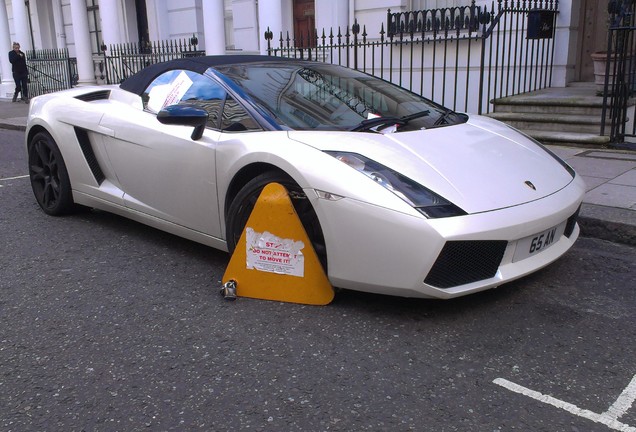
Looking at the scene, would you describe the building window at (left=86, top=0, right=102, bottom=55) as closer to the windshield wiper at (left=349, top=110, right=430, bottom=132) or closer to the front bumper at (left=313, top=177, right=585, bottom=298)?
the windshield wiper at (left=349, top=110, right=430, bottom=132)

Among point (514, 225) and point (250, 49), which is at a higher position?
point (250, 49)

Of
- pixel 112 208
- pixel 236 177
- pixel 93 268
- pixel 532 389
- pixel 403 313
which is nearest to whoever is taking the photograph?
pixel 532 389

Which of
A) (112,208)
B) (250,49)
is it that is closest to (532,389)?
(112,208)

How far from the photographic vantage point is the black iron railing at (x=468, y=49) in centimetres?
904

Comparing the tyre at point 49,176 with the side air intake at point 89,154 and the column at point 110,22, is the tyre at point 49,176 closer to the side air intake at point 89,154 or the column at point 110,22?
the side air intake at point 89,154

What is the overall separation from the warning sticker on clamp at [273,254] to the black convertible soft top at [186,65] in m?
1.38

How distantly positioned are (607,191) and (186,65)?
3763 mm

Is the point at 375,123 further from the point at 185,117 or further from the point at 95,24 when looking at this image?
the point at 95,24

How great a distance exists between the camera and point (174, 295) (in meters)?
3.77

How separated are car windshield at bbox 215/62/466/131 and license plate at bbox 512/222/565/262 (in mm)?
1056

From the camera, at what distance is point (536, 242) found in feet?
11.0

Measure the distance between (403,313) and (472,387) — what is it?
30.3 inches

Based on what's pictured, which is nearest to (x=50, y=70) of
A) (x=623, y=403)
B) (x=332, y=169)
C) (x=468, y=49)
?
(x=468, y=49)

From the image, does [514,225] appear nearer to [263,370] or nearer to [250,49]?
[263,370]
